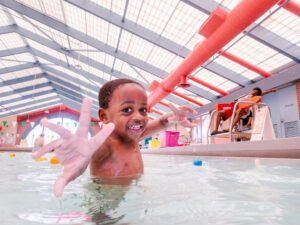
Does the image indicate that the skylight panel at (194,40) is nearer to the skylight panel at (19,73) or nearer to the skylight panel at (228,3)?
the skylight panel at (228,3)

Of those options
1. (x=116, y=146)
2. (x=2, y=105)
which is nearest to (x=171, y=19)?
(x=116, y=146)

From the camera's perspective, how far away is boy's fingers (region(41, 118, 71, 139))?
2.41ft

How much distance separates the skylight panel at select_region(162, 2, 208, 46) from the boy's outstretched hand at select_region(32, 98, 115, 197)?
5.96 metres

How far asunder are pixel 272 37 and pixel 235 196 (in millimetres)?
6378

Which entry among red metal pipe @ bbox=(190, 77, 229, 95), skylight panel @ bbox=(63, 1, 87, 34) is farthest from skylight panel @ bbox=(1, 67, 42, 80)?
red metal pipe @ bbox=(190, 77, 229, 95)

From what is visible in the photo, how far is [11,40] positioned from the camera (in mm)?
10594

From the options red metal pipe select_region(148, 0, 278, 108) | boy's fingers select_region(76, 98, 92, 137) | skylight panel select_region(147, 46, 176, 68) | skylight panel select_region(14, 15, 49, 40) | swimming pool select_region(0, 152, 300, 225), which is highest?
skylight panel select_region(14, 15, 49, 40)

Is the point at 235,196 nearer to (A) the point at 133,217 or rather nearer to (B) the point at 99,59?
(A) the point at 133,217

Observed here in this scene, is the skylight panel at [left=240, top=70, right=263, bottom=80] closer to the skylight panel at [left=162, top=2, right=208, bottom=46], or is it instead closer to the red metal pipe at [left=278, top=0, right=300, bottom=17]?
the skylight panel at [left=162, top=2, right=208, bottom=46]

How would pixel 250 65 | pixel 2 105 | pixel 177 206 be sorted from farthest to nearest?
pixel 2 105 < pixel 250 65 < pixel 177 206

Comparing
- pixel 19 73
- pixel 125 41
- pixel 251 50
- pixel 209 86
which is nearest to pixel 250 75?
pixel 209 86

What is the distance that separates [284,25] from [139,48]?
478 centimetres

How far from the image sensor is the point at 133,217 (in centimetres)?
76

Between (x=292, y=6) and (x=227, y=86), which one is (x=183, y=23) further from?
(x=227, y=86)
